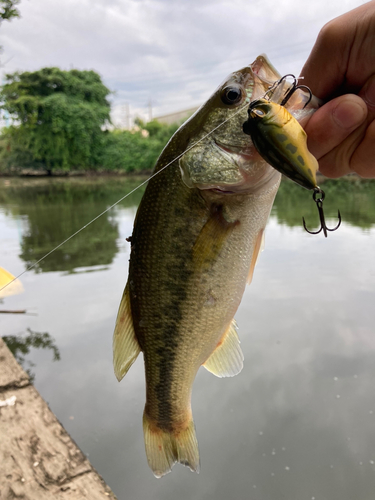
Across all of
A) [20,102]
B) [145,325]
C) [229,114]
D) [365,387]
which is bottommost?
[365,387]

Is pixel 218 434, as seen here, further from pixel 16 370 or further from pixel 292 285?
pixel 292 285

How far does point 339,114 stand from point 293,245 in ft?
25.6

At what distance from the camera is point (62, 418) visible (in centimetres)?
370

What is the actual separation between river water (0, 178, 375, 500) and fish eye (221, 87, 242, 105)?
9.53 ft

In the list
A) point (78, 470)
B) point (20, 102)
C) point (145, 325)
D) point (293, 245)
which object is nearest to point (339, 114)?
point (145, 325)

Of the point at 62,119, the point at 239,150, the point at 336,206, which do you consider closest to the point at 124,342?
the point at 239,150

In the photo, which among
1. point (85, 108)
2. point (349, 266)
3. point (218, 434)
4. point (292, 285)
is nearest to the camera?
point (218, 434)

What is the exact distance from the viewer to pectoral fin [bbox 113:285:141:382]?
5.00 feet

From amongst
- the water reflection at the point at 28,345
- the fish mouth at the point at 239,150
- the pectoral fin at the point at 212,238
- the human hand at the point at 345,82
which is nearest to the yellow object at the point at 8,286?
the water reflection at the point at 28,345

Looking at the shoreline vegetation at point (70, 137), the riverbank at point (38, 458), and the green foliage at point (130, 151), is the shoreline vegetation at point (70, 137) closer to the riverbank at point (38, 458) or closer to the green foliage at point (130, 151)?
the green foliage at point (130, 151)

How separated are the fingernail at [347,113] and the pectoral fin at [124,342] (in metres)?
1.04

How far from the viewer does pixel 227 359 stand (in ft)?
5.48

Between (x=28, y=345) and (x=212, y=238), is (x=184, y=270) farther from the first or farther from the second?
(x=28, y=345)

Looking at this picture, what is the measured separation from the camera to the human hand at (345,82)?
137 cm
